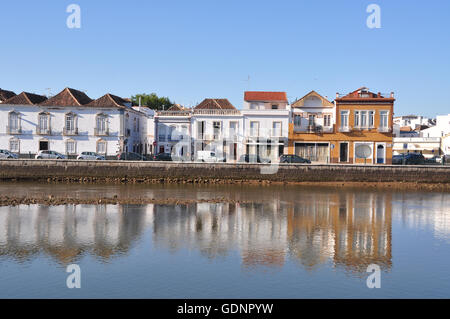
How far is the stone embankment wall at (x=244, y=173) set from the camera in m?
45.8

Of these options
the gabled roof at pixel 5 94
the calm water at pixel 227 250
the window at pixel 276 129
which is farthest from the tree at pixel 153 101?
the calm water at pixel 227 250

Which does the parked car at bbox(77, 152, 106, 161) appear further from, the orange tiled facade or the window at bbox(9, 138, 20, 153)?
the orange tiled facade

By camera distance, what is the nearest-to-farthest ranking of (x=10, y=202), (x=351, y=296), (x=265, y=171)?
(x=351, y=296)
(x=10, y=202)
(x=265, y=171)

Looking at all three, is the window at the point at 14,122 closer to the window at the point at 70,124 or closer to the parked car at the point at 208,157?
the window at the point at 70,124

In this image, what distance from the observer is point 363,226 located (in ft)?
84.0

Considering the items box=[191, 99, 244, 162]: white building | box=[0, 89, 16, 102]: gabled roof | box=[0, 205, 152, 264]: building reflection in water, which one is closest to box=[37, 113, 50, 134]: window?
box=[0, 89, 16, 102]: gabled roof

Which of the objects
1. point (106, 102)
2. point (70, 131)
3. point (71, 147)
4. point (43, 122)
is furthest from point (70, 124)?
point (106, 102)

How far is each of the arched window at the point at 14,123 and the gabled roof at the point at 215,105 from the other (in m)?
20.8

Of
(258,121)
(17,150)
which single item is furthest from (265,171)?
(17,150)

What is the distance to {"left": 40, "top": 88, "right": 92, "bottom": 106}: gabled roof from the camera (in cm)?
5597

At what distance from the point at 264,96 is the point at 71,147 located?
23.8 metres

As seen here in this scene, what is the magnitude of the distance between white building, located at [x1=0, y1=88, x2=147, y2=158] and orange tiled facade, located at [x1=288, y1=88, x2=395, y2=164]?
21.2 metres
